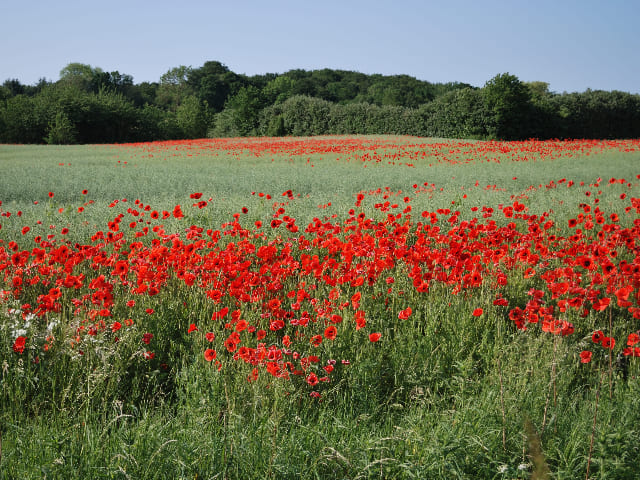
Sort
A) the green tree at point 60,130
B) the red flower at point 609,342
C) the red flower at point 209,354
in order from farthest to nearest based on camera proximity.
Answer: the green tree at point 60,130
the red flower at point 209,354
the red flower at point 609,342

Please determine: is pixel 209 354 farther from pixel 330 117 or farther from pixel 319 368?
pixel 330 117

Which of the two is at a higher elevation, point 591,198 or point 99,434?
point 591,198

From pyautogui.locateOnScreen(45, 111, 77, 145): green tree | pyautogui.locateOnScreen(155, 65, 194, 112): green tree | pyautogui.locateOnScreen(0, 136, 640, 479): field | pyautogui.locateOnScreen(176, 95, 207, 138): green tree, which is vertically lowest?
pyautogui.locateOnScreen(0, 136, 640, 479): field

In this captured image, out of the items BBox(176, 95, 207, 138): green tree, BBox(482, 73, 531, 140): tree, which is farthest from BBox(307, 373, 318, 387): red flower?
BBox(176, 95, 207, 138): green tree

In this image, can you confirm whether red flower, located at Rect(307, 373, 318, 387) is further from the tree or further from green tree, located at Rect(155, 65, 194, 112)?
green tree, located at Rect(155, 65, 194, 112)

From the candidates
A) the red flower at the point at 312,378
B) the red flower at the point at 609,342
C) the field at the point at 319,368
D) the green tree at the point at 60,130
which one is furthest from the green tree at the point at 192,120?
the red flower at the point at 609,342

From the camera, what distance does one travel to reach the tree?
3941 cm

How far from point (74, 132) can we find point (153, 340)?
43.6 meters

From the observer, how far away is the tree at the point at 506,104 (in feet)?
129

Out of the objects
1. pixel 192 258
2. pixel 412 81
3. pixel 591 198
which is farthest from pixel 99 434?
pixel 412 81

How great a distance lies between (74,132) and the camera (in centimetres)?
4066

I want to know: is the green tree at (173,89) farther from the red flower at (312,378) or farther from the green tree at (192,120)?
the red flower at (312,378)

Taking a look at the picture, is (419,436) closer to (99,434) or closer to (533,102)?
(99,434)

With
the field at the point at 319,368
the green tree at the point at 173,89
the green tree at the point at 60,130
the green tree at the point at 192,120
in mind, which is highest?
the green tree at the point at 173,89
